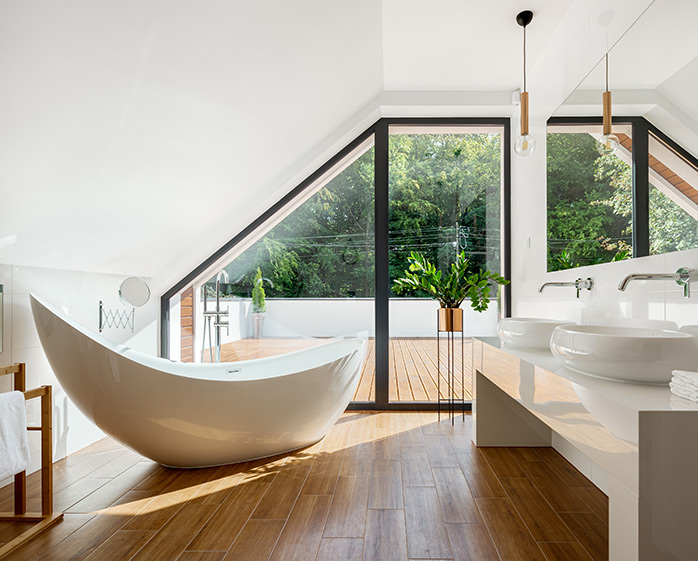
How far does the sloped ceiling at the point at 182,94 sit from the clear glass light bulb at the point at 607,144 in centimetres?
95

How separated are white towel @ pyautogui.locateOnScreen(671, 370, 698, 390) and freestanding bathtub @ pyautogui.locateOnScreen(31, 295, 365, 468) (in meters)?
1.78

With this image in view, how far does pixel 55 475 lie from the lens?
256cm

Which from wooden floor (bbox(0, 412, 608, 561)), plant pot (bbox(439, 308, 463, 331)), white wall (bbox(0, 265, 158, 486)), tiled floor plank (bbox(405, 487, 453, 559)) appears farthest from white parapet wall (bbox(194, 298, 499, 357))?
tiled floor plank (bbox(405, 487, 453, 559))

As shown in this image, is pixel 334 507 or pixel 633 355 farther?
pixel 334 507

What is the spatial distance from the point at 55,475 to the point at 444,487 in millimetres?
2039

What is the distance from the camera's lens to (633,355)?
1396 millimetres

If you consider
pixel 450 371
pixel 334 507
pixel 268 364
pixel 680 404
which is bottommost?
pixel 334 507

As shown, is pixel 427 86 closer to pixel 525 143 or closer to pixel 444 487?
pixel 525 143

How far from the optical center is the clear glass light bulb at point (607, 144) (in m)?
2.22

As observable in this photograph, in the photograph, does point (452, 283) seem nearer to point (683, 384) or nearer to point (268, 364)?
point (268, 364)

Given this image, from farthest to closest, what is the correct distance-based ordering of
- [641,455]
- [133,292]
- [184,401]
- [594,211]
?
[133,292]
[594,211]
[184,401]
[641,455]

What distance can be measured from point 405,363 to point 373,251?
0.96 meters

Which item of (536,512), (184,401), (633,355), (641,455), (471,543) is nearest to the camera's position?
(641,455)

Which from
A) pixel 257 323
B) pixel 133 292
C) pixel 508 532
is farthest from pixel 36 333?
pixel 508 532
